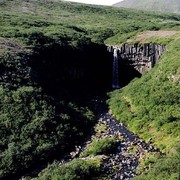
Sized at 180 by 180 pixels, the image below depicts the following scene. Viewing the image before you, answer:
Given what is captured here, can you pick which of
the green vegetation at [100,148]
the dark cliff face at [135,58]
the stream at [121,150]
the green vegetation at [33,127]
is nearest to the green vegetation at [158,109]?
the stream at [121,150]

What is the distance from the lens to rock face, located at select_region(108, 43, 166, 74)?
3015 inches

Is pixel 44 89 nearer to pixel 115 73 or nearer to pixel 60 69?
pixel 60 69

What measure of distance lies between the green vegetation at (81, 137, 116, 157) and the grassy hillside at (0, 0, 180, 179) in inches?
117

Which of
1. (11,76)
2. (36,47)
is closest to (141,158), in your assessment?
(11,76)

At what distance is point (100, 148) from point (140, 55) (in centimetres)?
3849

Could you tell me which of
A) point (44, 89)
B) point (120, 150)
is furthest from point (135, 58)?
point (120, 150)

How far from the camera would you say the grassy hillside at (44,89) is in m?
45.9

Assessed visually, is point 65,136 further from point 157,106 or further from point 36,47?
point 36,47

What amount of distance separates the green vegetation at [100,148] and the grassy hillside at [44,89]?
2.96 metres

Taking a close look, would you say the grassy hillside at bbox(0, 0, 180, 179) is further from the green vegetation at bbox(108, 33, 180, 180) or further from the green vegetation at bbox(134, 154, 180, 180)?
the green vegetation at bbox(134, 154, 180, 180)

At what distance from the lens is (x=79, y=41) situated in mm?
81500

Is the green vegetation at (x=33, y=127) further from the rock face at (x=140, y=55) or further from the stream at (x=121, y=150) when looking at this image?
the rock face at (x=140, y=55)

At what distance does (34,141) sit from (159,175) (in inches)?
708

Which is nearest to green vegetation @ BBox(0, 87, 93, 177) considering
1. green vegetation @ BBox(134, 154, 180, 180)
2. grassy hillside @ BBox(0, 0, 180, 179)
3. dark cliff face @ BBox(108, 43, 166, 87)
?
grassy hillside @ BBox(0, 0, 180, 179)
